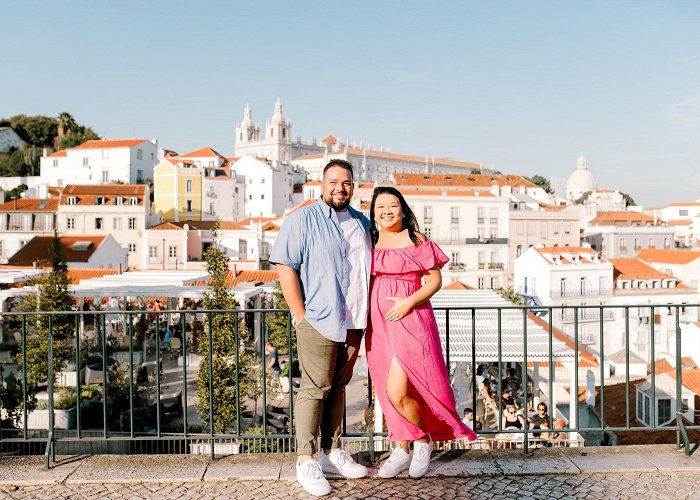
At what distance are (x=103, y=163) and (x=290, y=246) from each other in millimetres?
85609

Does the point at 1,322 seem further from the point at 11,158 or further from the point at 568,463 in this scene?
the point at 11,158

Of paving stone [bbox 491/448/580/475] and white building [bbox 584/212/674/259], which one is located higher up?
white building [bbox 584/212/674/259]

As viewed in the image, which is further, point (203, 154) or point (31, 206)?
point (203, 154)

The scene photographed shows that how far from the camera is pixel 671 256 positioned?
53750 millimetres

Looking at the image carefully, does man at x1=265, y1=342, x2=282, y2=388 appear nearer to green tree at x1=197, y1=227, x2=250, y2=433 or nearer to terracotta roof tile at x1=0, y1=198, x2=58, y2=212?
green tree at x1=197, y1=227, x2=250, y2=433

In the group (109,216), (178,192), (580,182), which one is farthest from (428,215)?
(580,182)

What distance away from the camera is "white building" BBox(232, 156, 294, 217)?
258ft

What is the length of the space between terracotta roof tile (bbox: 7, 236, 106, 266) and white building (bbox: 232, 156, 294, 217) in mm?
34031

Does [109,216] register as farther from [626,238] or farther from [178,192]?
[626,238]

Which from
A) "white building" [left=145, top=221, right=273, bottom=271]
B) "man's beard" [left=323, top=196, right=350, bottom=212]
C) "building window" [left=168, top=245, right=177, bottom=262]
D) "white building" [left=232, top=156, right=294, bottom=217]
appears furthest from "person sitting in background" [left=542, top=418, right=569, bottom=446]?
"white building" [left=232, top=156, right=294, bottom=217]

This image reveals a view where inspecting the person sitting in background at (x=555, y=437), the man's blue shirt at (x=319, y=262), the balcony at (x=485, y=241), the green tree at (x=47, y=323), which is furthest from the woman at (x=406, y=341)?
the balcony at (x=485, y=241)

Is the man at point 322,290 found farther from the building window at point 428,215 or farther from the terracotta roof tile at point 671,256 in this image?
the terracotta roof tile at point 671,256

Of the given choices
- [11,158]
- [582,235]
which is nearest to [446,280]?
[582,235]

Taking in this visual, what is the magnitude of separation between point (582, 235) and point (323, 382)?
6628cm
